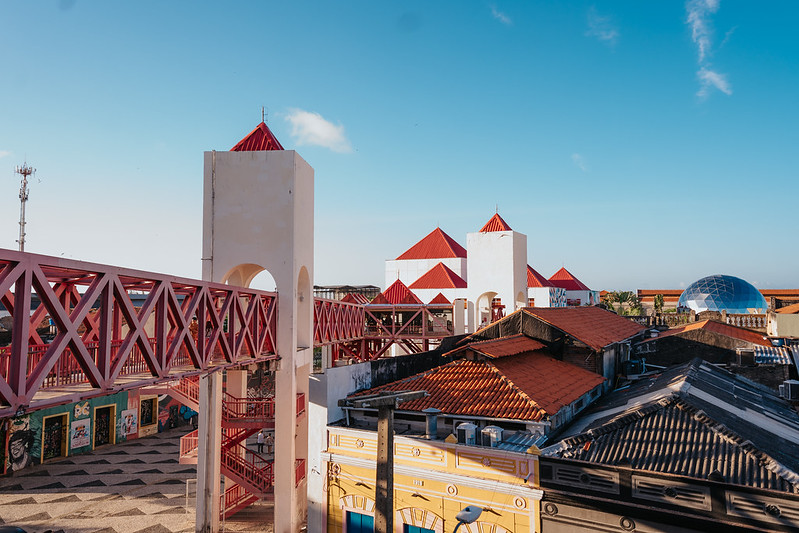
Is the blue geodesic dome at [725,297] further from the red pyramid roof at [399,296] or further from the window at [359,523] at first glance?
the window at [359,523]

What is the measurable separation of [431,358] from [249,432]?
768 cm

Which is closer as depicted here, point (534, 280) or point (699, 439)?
Result: point (699, 439)

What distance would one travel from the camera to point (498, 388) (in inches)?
586

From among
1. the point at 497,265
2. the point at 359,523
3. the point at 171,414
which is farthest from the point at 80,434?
the point at 497,265

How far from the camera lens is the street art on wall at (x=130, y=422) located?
29797 millimetres

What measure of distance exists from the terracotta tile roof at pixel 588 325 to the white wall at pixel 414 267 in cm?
1679

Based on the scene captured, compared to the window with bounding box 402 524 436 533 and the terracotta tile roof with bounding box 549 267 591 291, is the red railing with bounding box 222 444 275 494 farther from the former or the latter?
the terracotta tile roof with bounding box 549 267 591 291

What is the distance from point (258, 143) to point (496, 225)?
67.1 feet

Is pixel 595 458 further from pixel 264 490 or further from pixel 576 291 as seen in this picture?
pixel 576 291

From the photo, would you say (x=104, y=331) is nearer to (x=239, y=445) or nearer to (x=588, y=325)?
(x=239, y=445)

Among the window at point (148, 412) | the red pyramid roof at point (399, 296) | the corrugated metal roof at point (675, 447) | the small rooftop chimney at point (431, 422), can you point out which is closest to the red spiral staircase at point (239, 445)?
the small rooftop chimney at point (431, 422)

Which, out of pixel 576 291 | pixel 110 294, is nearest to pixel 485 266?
pixel 110 294

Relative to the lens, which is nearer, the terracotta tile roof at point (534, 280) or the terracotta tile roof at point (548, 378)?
the terracotta tile roof at point (548, 378)

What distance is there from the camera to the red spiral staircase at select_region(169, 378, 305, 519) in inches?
670
